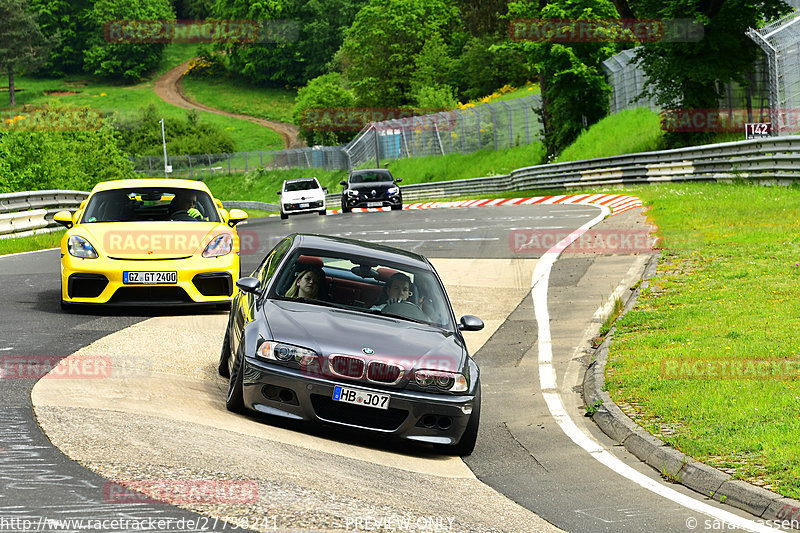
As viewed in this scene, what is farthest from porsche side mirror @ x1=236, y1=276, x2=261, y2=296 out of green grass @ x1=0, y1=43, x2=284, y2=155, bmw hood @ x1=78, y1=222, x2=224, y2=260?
green grass @ x1=0, y1=43, x2=284, y2=155

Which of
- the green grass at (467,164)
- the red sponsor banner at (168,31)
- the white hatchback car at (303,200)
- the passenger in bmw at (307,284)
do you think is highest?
the red sponsor banner at (168,31)

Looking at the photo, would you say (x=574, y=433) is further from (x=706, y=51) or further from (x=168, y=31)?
(x=168, y=31)

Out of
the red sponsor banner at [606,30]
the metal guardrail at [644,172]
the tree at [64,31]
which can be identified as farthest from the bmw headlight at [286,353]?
the tree at [64,31]

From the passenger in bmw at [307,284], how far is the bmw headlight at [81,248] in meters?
4.13

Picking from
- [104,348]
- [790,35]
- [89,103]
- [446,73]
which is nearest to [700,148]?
[790,35]

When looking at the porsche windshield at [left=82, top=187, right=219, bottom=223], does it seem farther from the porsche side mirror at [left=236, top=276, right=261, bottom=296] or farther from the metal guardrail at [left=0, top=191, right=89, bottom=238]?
the metal guardrail at [left=0, top=191, right=89, bottom=238]

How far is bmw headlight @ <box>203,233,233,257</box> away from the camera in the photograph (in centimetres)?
1218

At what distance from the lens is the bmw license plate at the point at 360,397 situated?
733 centimetres

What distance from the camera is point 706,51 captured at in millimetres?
34750

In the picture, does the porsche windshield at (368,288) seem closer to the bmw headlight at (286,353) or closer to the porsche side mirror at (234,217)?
the bmw headlight at (286,353)

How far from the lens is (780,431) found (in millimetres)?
7523

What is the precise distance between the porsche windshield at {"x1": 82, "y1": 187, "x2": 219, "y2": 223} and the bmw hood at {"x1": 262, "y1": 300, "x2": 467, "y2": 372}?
16.6 ft

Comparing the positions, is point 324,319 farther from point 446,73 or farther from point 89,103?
point 89,103

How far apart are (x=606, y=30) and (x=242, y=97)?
386 feet
